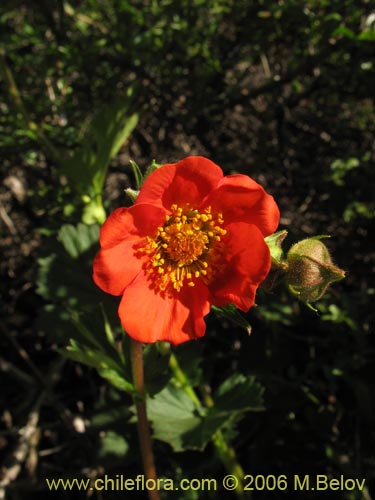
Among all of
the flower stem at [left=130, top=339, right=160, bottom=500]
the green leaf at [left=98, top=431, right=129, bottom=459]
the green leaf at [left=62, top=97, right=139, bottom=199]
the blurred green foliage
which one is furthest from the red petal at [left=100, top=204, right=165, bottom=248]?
the green leaf at [left=98, top=431, right=129, bottom=459]

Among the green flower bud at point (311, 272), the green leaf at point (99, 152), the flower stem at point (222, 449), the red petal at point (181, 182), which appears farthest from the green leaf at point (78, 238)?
the green flower bud at point (311, 272)

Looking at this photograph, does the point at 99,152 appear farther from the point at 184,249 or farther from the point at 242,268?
the point at 242,268

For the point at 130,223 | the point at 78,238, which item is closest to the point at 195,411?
the point at 78,238

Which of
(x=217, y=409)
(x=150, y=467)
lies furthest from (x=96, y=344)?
(x=217, y=409)

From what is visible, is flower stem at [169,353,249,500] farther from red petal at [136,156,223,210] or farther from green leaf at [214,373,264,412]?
red petal at [136,156,223,210]

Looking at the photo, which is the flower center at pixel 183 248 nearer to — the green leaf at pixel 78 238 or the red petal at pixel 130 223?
the red petal at pixel 130 223

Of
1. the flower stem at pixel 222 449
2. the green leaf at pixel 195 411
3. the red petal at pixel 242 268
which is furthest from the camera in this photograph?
the flower stem at pixel 222 449

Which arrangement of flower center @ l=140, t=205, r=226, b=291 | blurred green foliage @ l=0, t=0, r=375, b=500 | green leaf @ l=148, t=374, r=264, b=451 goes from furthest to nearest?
blurred green foliage @ l=0, t=0, r=375, b=500 → green leaf @ l=148, t=374, r=264, b=451 → flower center @ l=140, t=205, r=226, b=291
